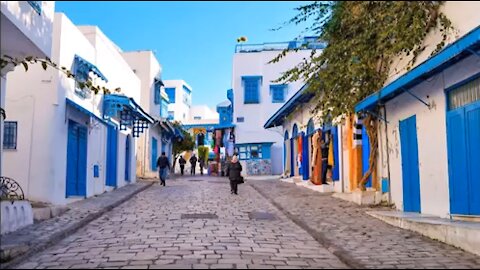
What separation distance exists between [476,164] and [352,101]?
203 inches

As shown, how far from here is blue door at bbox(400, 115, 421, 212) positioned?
11312 millimetres

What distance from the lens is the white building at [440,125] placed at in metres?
8.69

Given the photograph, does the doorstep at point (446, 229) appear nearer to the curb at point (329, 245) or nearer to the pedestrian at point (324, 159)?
the curb at point (329, 245)

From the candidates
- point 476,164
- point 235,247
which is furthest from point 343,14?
point 235,247

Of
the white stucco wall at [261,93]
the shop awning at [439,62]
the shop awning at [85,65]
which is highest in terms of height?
Answer: the white stucco wall at [261,93]

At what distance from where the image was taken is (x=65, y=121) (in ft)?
44.8

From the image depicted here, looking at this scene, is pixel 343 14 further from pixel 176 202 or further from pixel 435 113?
pixel 176 202

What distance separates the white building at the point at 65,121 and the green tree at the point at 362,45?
226 inches

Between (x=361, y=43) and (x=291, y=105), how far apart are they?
10.8 meters

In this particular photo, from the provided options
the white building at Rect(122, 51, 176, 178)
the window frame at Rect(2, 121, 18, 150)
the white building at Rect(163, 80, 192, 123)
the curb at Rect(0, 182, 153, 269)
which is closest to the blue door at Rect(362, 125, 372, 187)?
the curb at Rect(0, 182, 153, 269)

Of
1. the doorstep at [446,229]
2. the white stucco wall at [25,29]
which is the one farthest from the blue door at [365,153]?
the white stucco wall at [25,29]

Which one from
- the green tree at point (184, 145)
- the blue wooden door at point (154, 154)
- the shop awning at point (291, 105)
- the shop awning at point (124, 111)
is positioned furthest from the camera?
the green tree at point (184, 145)

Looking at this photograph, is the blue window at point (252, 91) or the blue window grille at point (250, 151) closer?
the blue window grille at point (250, 151)

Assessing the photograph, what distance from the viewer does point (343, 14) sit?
462 inches
